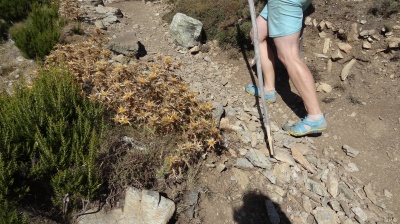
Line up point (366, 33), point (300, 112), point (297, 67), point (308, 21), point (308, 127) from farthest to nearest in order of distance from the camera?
1. point (308, 21)
2. point (366, 33)
3. point (300, 112)
4. point (308, 127)
5. point (297, 67)

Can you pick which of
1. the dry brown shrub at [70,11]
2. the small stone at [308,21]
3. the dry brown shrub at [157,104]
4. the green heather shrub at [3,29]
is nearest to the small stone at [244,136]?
the dry brown shrub at [157,104]

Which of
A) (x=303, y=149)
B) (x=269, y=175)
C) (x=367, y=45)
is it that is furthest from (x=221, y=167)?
(x=367, y=45)

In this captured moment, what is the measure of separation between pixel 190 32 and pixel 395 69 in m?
3.08

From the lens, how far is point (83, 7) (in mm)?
6348

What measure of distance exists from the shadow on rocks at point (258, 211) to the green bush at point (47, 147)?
1281 mm

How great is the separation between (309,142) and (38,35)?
12.6 ft

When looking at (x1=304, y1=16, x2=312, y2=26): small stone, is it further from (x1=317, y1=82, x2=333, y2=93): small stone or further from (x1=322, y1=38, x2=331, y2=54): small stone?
(x1=317, y1=82, x2=333, y2=93): small stone

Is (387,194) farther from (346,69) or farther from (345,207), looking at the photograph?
(346,69)

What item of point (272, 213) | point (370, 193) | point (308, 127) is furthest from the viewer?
point (308, 127)

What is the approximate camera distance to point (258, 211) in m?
2.95

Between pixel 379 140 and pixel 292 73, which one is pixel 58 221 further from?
pixel 379 140

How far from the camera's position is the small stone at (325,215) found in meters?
2.94

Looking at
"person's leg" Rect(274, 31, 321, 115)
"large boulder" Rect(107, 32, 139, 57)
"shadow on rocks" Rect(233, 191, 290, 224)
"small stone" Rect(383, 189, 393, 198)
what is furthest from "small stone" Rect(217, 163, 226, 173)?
"large boulder" Rect(107, 32, 139, 57)

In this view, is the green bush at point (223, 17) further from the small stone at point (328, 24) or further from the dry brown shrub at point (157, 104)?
the dry brown shrub at point (157, 104)
